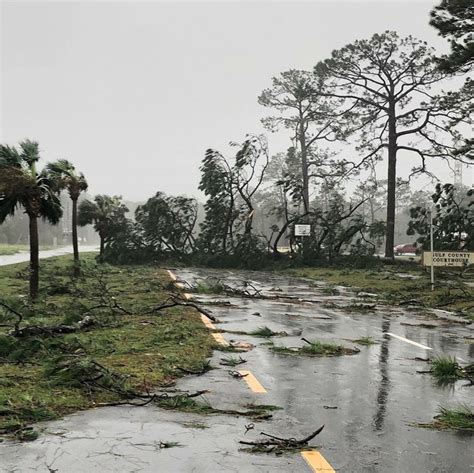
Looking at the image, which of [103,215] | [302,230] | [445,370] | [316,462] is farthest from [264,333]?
[103,215]

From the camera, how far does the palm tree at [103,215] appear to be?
39938mm

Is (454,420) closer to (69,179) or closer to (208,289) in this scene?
(208,289)

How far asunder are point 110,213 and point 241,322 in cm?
3078

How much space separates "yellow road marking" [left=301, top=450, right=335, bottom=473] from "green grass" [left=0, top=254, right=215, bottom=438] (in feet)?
4.87

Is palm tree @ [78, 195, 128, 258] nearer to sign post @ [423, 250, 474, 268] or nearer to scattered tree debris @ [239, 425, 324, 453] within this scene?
sign post @ [423, 250, 474, 268]

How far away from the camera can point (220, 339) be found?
388 inches

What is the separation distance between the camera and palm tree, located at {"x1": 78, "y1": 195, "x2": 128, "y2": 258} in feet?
131

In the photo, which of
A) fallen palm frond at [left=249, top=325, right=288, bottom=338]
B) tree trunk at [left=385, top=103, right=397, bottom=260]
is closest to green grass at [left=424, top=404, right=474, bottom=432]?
fallen palm frond at [left=249, top=325, right=288, bottom=338]

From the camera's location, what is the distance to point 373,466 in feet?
13.8

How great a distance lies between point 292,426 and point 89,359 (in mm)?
2894

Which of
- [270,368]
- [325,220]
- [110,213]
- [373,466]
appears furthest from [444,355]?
[110,213]

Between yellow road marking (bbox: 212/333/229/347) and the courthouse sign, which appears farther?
the courthouse sign

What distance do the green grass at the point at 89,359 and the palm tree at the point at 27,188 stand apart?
5.14 meters

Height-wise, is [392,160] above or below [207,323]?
above
